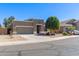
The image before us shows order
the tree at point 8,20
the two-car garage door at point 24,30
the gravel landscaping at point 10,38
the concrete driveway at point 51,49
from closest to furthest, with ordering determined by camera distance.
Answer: the concrete driveway at point 51,49 → the tree at point 8,20 → the two-car garage door at point 24,30 → the gravel landscaping at point 10,38

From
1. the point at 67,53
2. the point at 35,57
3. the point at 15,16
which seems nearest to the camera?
the point at 35,57

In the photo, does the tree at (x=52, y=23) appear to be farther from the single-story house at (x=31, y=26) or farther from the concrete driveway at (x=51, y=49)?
the concrete driveway at (x=51, y=49)

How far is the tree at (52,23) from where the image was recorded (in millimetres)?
10656

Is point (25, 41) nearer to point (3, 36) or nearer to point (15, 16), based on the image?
point (3, 36)

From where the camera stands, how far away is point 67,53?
9.74 metres

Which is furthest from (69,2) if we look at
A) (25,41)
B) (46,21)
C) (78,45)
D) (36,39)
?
(25,41)

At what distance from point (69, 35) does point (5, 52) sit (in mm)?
3139

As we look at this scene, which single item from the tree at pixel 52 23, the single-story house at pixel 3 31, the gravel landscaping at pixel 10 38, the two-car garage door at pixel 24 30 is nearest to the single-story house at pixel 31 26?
the two-car garage door at pixel 24 30

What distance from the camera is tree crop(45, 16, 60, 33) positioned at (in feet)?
35.0

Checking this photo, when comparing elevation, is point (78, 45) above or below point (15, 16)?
below

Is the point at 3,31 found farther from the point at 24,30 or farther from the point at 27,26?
the point at 27,26

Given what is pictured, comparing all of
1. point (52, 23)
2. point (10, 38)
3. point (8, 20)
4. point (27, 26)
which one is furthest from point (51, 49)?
point (10, 38)

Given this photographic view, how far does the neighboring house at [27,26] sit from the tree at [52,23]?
274 mm

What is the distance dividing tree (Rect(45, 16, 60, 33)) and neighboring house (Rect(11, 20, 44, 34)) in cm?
27
